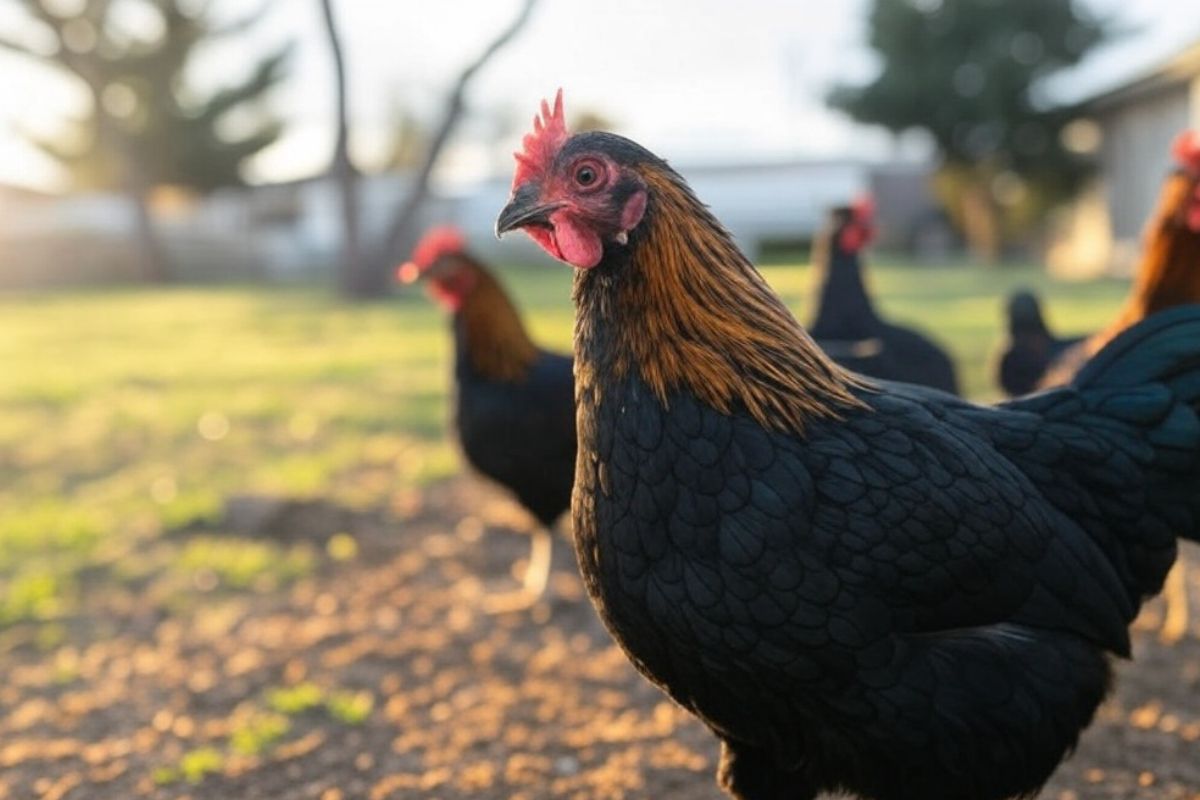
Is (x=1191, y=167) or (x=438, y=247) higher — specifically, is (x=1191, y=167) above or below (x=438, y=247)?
above

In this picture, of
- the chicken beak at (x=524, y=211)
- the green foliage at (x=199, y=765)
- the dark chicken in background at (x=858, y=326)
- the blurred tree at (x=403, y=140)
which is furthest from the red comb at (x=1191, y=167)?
the blurred tree at (x=403, y=140)

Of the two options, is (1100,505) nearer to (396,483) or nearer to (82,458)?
(396,483)

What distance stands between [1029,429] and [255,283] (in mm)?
27521

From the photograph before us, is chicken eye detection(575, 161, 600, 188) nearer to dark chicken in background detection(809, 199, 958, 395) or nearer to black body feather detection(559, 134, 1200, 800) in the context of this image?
black body feather detection(559, 134, 1200, 800)

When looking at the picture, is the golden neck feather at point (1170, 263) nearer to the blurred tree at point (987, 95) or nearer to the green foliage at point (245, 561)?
the green foliage at point (245, 561)

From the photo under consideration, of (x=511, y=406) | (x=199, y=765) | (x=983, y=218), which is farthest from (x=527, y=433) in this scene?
(x=983, y=218)

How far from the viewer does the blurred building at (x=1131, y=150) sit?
20.4 meters

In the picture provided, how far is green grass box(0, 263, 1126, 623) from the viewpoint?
5465 millimetres

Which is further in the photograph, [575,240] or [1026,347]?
[1026,347]

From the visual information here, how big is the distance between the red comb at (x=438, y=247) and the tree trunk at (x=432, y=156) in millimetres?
12292

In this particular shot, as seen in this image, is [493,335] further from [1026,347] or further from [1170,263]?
[1170,263]

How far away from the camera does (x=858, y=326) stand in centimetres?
503

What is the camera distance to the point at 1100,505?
7.44 ft

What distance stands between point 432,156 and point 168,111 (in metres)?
15.4
